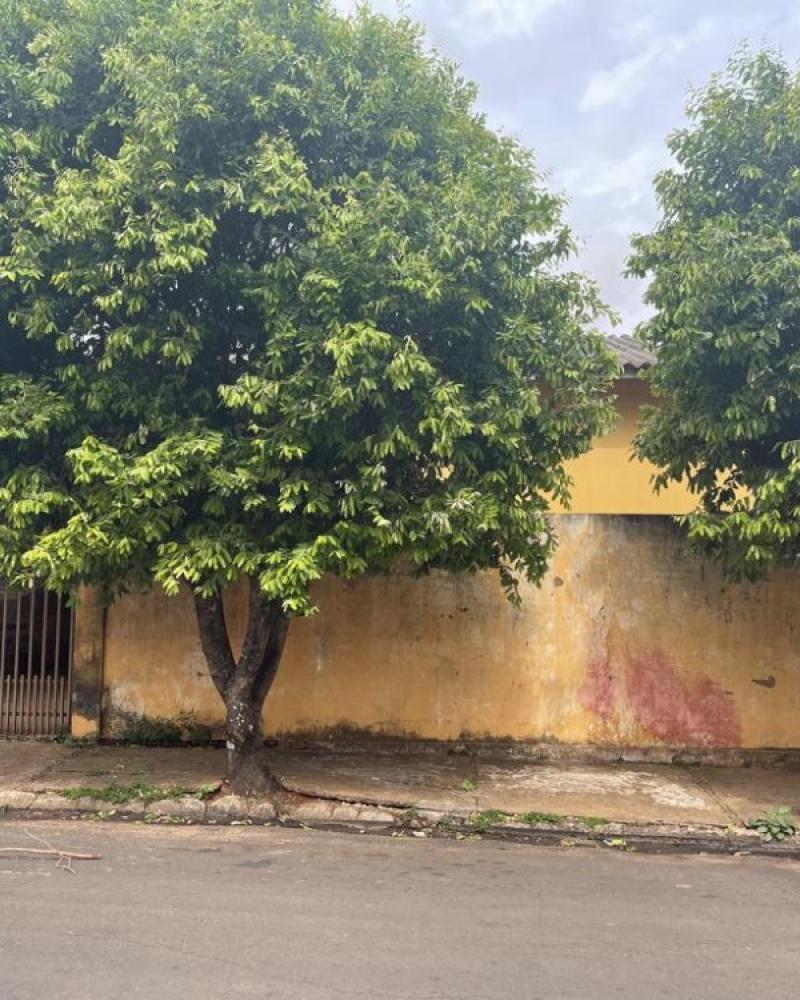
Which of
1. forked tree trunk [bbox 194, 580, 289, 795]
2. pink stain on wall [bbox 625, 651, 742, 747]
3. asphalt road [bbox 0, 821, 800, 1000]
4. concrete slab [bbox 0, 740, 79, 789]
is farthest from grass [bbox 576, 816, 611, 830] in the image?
concrete slab [bbox 0, 740, 79, 789]

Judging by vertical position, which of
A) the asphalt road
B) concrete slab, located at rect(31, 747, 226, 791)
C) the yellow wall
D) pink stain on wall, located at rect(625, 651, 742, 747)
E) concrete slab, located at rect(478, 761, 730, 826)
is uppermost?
the yellow wall

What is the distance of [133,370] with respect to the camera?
5891mm

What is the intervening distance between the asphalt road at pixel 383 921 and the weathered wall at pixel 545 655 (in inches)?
90.7

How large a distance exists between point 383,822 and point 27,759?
11.6 feet

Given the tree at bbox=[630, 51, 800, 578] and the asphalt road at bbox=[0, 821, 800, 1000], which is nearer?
the asphalt road at bbox=[0, 821, 800, 1000]

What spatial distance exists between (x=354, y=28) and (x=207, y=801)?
5744 millimetres

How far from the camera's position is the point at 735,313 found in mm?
5969

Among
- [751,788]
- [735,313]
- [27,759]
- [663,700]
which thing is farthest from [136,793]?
A: [735,313]

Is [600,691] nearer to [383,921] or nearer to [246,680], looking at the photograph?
[246,680]

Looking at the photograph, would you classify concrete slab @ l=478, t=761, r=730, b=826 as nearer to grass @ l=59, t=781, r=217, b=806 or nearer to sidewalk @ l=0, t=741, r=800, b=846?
sidewalk @ l=0, t=741, r=800, b=846

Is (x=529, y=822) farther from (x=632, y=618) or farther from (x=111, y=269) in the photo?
(x=111, y=269)

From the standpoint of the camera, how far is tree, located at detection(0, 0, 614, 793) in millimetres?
5410

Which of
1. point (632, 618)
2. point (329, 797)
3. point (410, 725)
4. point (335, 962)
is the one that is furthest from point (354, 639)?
point (335, 962)

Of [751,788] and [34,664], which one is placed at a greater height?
[34,664]
